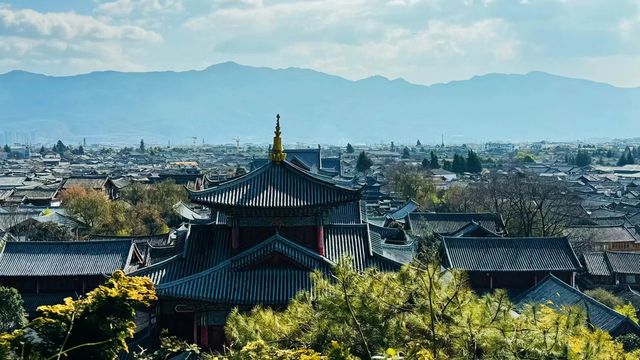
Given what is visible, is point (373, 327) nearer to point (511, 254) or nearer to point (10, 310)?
point (10, 310)

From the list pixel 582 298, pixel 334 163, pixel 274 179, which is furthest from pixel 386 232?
pixel 334 163

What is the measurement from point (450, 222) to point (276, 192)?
3264 cm

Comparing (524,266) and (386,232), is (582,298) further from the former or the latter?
(386,232)

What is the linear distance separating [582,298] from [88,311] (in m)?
20.6

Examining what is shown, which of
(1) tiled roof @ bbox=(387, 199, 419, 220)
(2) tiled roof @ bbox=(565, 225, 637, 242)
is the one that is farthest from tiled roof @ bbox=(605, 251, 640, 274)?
(1) tiled roof @ bbox=(387, 199, 419, 220)

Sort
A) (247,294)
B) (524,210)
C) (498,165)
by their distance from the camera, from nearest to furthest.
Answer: (247,294), (524,210), (498,165)

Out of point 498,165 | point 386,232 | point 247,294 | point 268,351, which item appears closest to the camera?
point 268,351

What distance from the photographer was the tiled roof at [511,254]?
34000 millimetres

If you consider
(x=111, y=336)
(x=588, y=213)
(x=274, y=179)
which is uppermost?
(x=274, y=179)

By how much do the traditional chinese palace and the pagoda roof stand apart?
0.09ft

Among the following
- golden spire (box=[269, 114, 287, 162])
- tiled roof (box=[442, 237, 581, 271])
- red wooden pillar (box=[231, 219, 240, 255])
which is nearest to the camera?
red wooden pillar (box=[231, 219, 240, 255])

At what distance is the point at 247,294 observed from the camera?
1622 centimetres

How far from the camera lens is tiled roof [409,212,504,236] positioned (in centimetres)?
4678

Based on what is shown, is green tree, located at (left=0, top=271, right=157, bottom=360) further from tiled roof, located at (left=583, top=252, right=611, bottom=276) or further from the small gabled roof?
tiled roof, located at (left=583, top=252, right=611, bottom=276)
